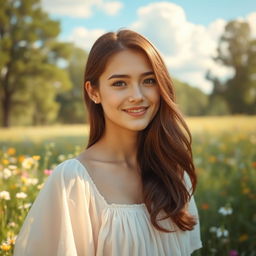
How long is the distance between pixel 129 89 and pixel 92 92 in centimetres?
23

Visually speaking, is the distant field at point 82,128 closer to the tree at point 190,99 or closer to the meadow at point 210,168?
the meadow at point 210,168

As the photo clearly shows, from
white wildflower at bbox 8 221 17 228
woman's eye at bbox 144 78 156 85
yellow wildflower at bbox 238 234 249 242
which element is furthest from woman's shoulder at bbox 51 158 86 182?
yellow wildflower at bbox 238 234 249 242

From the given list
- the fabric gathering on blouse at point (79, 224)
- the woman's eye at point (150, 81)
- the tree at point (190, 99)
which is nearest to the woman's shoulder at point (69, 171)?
the fabric gathering on blouse at point (79, 224)

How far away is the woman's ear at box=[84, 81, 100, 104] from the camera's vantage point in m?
1.91

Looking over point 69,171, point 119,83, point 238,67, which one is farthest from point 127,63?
point 238,67

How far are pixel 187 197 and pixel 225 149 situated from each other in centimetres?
287

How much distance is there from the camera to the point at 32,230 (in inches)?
64.3

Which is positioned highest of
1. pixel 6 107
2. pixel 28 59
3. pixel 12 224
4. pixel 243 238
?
pixel 28 59

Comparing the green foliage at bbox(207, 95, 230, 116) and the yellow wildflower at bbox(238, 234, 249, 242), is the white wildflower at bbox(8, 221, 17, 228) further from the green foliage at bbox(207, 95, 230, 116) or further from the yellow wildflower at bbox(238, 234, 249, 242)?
the green foliage at bbox(207, 95, 230, 116)

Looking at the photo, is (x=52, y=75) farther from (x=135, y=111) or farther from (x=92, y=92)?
(x=135, y=111)

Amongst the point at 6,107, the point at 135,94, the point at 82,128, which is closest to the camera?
the point at 135,94

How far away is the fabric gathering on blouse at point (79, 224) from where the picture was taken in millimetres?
1631

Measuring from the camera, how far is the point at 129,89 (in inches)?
70.6

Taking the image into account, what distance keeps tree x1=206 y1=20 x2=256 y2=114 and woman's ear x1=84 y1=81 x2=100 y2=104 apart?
313 cm
